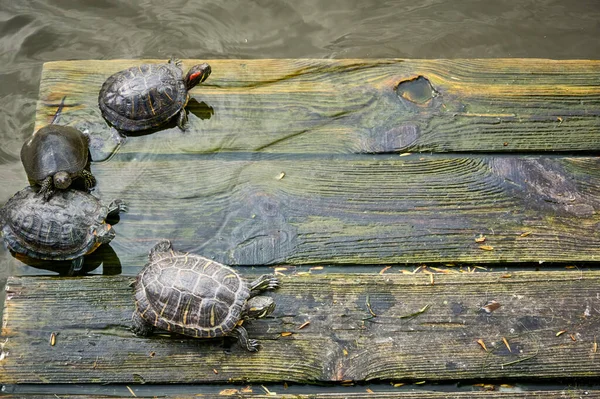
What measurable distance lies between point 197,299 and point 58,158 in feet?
3.27

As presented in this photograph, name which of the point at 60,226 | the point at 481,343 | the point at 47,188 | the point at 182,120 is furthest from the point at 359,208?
the point at 47,188

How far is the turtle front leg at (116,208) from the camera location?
264cm

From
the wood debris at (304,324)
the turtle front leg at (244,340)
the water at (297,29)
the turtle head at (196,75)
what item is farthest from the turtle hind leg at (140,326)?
the water at (297,29)

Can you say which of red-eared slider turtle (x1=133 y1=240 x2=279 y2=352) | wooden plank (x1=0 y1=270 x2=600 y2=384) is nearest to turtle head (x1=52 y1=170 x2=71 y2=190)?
wooden plank (x1=0 y1=270 x2=600 y2=384)

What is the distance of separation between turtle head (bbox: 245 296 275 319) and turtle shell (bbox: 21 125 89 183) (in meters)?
1.12

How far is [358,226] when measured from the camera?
8.84 ft

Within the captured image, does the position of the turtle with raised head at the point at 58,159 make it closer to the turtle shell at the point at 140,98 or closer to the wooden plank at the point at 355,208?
the wooden plank at the point at 355,208

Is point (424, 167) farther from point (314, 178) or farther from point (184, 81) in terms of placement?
point (184, 81)

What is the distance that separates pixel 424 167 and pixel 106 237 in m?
1.66

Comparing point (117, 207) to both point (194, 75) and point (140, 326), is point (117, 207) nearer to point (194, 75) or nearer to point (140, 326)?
point (140, 326)

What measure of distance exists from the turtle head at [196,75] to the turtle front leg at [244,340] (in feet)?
4.51

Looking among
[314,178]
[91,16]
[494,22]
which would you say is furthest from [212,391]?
[494,22]

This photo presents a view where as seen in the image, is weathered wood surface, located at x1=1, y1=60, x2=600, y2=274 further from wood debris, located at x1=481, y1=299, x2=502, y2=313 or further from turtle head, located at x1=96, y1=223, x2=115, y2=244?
wood debris, located at x1=481, y1=299, x2=502, y2=313

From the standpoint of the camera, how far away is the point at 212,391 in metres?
2.43
